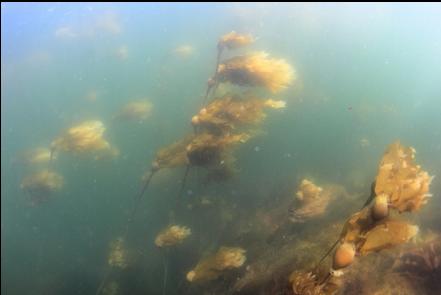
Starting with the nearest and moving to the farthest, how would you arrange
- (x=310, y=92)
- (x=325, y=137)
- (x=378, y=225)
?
(x=378, y=225)
(x=325, y=137)
(x=310, y=92)

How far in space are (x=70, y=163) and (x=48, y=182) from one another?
72cm

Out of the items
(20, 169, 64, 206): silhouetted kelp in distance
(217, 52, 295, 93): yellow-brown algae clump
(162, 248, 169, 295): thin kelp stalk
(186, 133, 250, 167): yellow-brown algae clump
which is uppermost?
(217, 52, 295, 93): yellow-brown algae clump

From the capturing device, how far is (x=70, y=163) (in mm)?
8016

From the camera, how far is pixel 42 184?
24.3 feet

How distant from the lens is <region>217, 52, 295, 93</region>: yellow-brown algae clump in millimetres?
5621

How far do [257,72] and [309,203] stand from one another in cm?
234

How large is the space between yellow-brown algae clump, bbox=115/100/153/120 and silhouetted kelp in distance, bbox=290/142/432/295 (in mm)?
6427

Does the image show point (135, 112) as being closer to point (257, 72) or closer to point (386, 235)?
point (257, 72)

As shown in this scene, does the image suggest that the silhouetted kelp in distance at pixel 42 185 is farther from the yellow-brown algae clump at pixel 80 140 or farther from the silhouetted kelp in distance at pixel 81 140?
the yellow-brown algae clump at pixel 80 140

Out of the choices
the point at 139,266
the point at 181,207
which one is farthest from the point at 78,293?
the point at 181,207

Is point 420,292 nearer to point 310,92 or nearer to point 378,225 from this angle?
point 378,225


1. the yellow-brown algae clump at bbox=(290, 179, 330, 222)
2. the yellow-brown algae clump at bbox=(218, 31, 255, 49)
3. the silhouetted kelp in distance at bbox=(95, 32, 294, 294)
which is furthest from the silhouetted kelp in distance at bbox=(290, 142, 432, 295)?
the yellow-brown algae clump at bbox=(218, 31, 255, 49)

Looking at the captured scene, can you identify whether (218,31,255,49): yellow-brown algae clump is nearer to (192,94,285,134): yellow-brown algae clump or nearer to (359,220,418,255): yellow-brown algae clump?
(192,94,285,134): yellow-brown algae clump

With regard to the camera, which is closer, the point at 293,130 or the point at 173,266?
the point at 173,266
